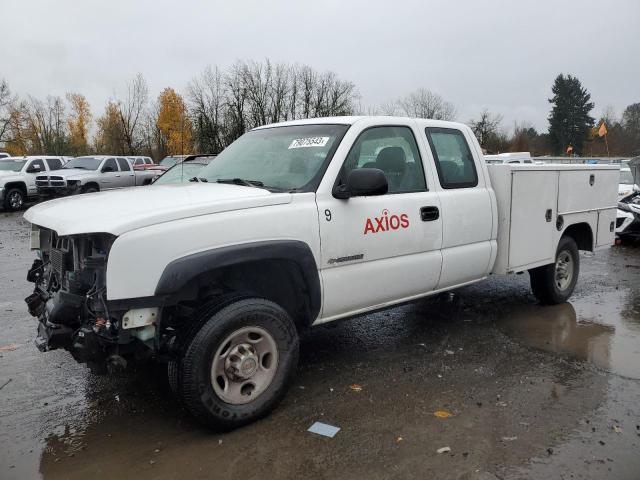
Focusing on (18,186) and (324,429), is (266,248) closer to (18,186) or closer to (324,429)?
(324,429)

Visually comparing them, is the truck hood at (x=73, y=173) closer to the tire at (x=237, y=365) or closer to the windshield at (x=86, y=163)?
the windshield at (x=86, y=163)

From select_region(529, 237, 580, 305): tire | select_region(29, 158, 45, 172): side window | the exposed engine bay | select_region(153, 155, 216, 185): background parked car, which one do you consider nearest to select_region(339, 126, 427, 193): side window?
select_region(529, 237, 580, 305): tire

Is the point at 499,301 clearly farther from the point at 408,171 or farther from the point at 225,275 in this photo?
the point at 225,275

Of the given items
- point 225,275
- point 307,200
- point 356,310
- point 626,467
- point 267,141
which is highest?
point 267,141

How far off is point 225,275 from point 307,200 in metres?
0.76

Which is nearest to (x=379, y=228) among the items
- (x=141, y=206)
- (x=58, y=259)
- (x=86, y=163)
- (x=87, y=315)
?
(x=141, y=206)

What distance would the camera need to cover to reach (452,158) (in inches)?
196

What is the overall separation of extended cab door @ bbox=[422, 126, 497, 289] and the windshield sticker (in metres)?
1.07

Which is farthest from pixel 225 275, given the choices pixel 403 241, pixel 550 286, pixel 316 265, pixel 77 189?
pixel 77 189

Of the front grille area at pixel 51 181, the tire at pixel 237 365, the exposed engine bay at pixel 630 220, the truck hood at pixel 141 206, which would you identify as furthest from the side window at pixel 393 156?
the front grille area at pixel 51 181

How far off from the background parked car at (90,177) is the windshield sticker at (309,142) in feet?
57.5

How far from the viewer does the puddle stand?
4.79 meters

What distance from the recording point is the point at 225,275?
3.62 m

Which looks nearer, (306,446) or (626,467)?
(626,467)
